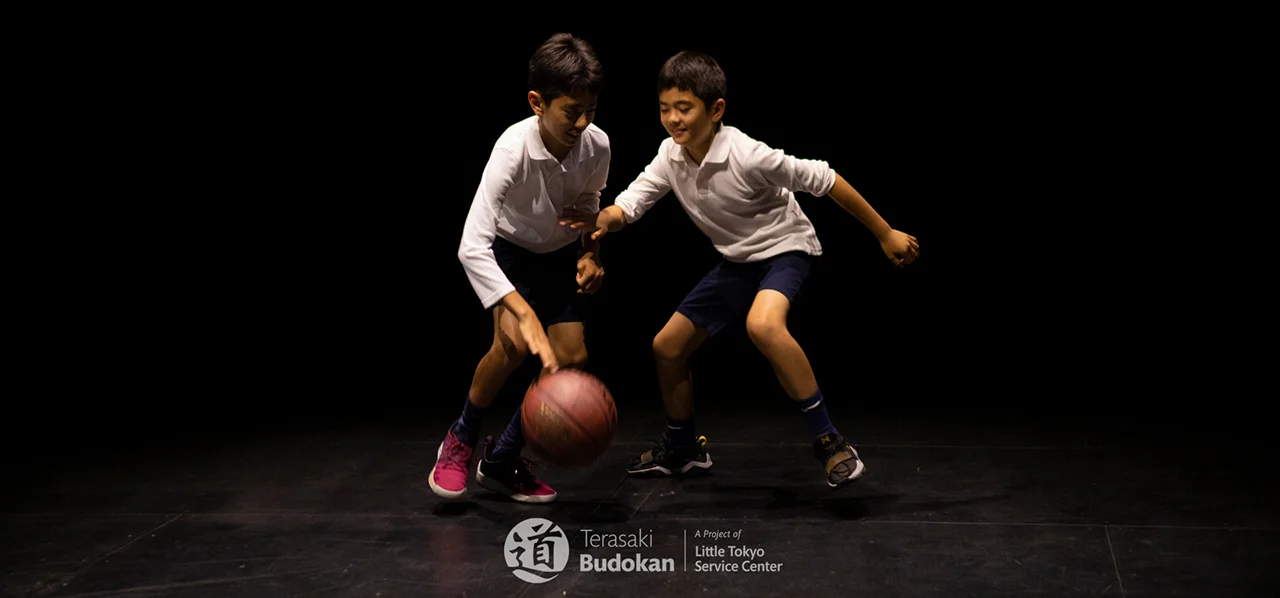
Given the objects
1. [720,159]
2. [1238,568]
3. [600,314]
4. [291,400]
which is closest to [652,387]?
[600,314]

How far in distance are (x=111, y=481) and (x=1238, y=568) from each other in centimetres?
296

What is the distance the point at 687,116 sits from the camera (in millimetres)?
3125

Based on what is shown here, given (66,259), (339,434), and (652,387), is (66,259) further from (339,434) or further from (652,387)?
(652,387)

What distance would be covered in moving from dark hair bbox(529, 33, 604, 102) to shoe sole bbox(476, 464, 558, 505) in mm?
1048

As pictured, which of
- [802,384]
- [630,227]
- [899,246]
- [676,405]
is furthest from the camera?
[630,227]

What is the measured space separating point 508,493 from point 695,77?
1.22m

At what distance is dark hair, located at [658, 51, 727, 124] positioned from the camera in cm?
310

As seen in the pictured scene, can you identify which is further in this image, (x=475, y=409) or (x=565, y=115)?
(x=475, y=409)

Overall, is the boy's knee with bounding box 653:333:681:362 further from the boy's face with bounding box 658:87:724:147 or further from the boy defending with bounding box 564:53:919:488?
the boy's face with bounding box 658:87:724:147

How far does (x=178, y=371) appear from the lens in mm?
5160

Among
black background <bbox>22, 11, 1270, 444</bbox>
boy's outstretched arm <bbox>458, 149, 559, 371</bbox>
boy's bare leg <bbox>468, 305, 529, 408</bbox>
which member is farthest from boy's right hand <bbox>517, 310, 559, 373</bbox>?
black background <bbox>22, 11, 1270, 444</bbox>

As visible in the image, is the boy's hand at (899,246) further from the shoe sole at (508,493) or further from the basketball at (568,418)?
the shoe sole at (508,493)

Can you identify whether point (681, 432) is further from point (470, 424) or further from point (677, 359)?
point (470, 424)

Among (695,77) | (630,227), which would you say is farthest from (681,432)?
(630,227)
